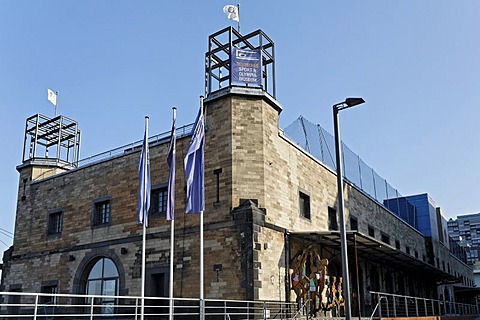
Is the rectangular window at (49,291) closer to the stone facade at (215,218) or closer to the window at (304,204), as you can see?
the stone facade at (215,218)

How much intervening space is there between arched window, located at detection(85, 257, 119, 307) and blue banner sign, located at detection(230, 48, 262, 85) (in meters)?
9.28

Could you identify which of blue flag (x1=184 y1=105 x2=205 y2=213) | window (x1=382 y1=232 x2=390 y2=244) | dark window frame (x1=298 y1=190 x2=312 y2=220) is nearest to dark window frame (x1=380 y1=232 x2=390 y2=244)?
window (x1=382 y1=232 x2=390 y2=244)

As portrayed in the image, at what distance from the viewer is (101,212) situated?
21.8 meters

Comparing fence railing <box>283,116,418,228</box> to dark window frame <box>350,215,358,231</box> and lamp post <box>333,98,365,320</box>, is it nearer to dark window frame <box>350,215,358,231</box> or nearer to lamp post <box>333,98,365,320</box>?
dark window frame <box>350,215,358,231</box>

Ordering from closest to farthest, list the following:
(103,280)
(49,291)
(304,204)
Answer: (103,280) < (304,204) < (49,291)

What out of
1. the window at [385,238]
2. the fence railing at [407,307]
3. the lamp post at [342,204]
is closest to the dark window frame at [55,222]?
the fence railing at [407,307]

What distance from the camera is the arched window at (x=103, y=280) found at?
20219 mm

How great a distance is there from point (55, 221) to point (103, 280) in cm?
522

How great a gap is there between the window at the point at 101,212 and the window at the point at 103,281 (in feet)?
5.40

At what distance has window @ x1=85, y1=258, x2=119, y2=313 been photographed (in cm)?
2017

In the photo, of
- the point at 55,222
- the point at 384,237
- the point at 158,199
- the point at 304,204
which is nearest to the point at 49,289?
the point at 55,222

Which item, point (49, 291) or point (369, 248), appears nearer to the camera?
point (369, 248)

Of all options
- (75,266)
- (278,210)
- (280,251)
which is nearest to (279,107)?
(278,210)

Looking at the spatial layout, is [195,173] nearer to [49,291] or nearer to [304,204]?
[304,204]
